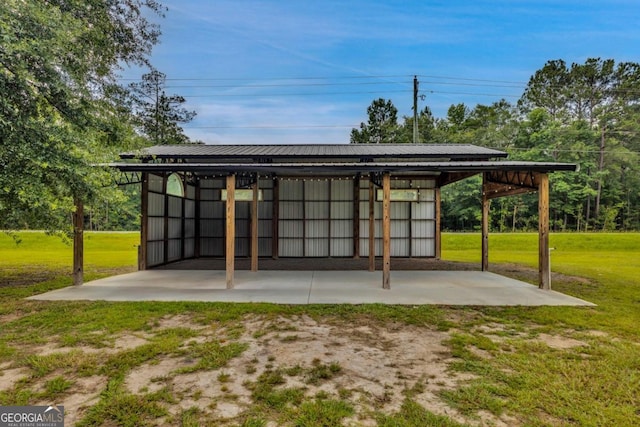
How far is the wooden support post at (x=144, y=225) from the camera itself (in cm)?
938

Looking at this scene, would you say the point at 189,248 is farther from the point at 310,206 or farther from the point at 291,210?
the point at 310,206

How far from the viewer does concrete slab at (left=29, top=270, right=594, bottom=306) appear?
19.8ft

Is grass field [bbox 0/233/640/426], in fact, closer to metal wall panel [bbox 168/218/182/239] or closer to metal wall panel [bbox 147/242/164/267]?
metal wall panel [bbox 147/242/164/267]

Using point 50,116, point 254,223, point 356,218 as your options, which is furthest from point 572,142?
point 50,116

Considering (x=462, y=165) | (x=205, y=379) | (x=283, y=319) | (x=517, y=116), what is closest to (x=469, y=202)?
(x=517, y=116)

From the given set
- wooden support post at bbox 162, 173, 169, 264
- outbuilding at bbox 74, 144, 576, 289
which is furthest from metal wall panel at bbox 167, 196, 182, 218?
wooden support post at bbox 162, 173, 169, 264

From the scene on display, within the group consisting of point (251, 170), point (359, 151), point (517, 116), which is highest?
point (517, 116)

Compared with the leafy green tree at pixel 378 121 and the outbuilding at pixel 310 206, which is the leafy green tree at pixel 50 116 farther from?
the leafy green tree at pixel 378 121

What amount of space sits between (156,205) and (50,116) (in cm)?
555

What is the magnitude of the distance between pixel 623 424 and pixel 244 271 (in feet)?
28.0

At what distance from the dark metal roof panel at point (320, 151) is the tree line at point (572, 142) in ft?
48.3

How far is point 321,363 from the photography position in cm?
340

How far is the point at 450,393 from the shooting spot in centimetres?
280

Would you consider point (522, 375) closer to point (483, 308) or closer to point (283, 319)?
point (483, 308)
